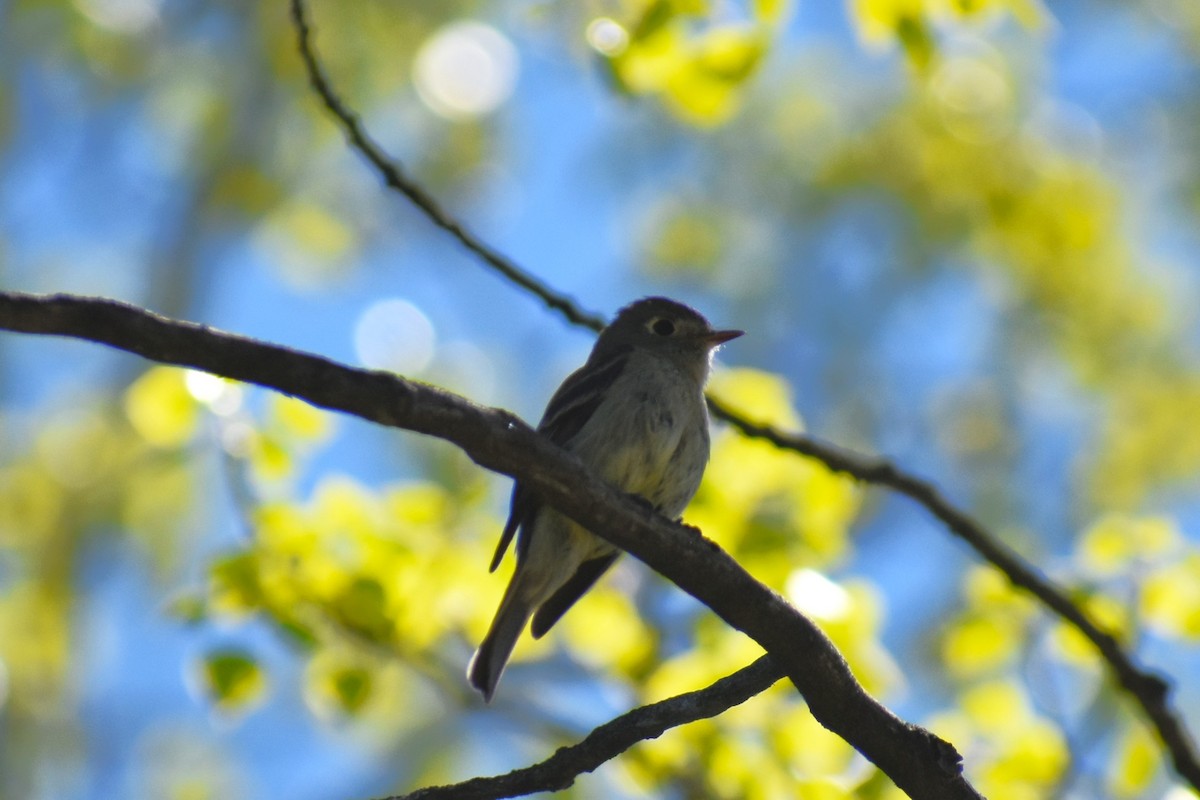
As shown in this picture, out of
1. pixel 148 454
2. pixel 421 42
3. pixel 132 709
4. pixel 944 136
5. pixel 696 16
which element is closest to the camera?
pixel 696 16

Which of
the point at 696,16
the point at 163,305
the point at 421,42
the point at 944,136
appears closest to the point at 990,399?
the point at 944,136

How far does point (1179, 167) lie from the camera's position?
11.3 m

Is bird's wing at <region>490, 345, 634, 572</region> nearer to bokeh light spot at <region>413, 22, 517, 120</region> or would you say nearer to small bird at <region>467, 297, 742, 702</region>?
small bird at <region>467, 297, 742, 702</region>

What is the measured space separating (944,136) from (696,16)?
6.35 m

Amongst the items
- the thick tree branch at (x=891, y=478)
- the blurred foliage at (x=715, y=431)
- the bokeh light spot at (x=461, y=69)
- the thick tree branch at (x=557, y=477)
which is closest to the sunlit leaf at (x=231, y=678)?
the blurred foliage at (x=715, y=431)

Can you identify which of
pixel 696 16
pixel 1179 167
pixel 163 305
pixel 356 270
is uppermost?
pixel 1179 167

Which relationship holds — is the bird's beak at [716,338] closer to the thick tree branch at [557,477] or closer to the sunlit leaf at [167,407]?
the sunlit leaf at [167,407]

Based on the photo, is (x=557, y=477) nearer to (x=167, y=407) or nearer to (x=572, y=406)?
(x=167, y=407)

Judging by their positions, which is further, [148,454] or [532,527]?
[148,454]

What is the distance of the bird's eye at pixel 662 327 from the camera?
6.02 m

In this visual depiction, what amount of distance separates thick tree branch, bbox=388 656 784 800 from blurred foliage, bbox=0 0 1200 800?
127 cm

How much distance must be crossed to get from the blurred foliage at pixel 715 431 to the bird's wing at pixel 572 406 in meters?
0.20

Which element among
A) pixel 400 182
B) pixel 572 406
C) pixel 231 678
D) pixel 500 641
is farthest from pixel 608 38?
pixel 231 678

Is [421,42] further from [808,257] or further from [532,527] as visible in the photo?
[532,527]
